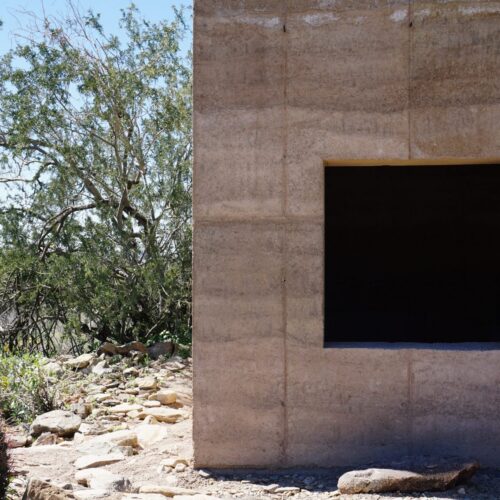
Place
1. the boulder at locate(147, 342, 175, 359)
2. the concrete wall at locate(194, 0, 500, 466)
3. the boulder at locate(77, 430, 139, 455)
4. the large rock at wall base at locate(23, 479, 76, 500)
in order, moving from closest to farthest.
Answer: the large rock at wall base at locate(23, 479, 76, 500) → the concrete wall at locate(194, 0, 500, 466) → the boulder at locate(77, 430, 139, 455) → the boulder at locate(147, 342, 175, 359)

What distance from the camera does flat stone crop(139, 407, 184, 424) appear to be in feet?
22.5

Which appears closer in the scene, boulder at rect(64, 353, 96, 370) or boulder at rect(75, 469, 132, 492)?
boulder at rect(75, 469, 132, 492)

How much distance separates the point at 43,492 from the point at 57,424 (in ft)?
8.12

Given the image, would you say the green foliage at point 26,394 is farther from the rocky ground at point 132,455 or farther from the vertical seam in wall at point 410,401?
the vertical seam in wall at point 410,401

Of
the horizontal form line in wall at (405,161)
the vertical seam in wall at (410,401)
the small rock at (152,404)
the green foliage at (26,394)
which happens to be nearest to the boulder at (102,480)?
the vertical seam in wall at (410,401)

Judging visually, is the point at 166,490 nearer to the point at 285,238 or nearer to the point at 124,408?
the point at 285,238

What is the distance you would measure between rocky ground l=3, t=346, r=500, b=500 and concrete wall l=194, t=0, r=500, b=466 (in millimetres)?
216

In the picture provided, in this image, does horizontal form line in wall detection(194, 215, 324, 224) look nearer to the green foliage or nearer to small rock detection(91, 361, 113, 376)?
the green foliage

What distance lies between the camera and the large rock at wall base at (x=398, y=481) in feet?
14.9

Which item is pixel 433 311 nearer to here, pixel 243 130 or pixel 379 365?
pixel 379 365

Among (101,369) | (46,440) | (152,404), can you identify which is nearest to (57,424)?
(46,440)

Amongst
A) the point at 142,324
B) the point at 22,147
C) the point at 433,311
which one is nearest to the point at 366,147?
the point at 433,311

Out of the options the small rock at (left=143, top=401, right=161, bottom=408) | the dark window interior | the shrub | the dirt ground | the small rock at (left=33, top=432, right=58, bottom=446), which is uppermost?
the dark window interior

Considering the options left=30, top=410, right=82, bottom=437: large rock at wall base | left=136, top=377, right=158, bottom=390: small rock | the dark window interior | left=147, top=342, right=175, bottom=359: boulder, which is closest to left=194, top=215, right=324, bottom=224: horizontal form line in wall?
the dark window interior
